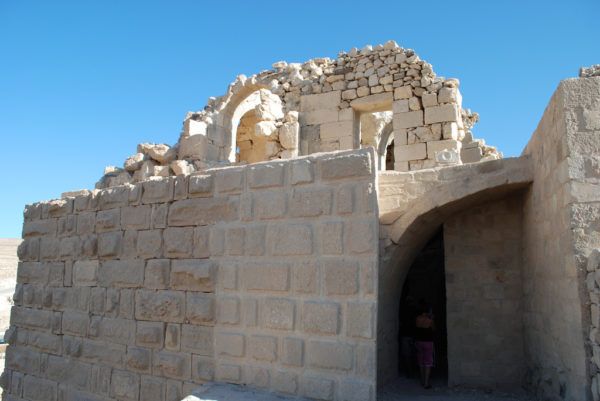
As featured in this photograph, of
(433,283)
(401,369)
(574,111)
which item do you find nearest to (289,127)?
(433,283)

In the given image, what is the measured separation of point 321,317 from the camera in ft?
9.77

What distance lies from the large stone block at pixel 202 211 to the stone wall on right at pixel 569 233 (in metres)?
2.53

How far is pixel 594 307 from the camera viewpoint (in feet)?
9.67

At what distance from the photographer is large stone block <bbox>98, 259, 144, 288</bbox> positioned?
3955 millimetres

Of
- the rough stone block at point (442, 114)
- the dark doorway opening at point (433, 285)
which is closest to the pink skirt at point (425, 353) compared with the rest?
the dark doorway opening at point (433, 285)

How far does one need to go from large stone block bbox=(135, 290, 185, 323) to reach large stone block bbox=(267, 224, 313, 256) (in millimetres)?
1002

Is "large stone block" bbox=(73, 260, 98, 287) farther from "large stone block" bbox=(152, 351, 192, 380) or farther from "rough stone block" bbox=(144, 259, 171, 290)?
"large stone block" bbox=(152, 351, 192, 380)

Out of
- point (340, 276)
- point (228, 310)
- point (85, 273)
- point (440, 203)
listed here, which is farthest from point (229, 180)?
Answer: point (440, 203)

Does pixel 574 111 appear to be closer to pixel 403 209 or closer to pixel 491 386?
pixel 403 209

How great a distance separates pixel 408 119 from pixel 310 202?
6403mm

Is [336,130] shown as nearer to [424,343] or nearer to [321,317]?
[424,343]

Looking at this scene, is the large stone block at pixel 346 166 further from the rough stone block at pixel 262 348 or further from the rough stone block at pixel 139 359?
the rough stone block at pixel 139 359

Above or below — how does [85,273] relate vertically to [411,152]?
below

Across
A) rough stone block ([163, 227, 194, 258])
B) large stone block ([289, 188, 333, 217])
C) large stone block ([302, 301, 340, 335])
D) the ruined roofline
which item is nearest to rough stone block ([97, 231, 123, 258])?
rough stone block ([163, 227, 194, 258])
